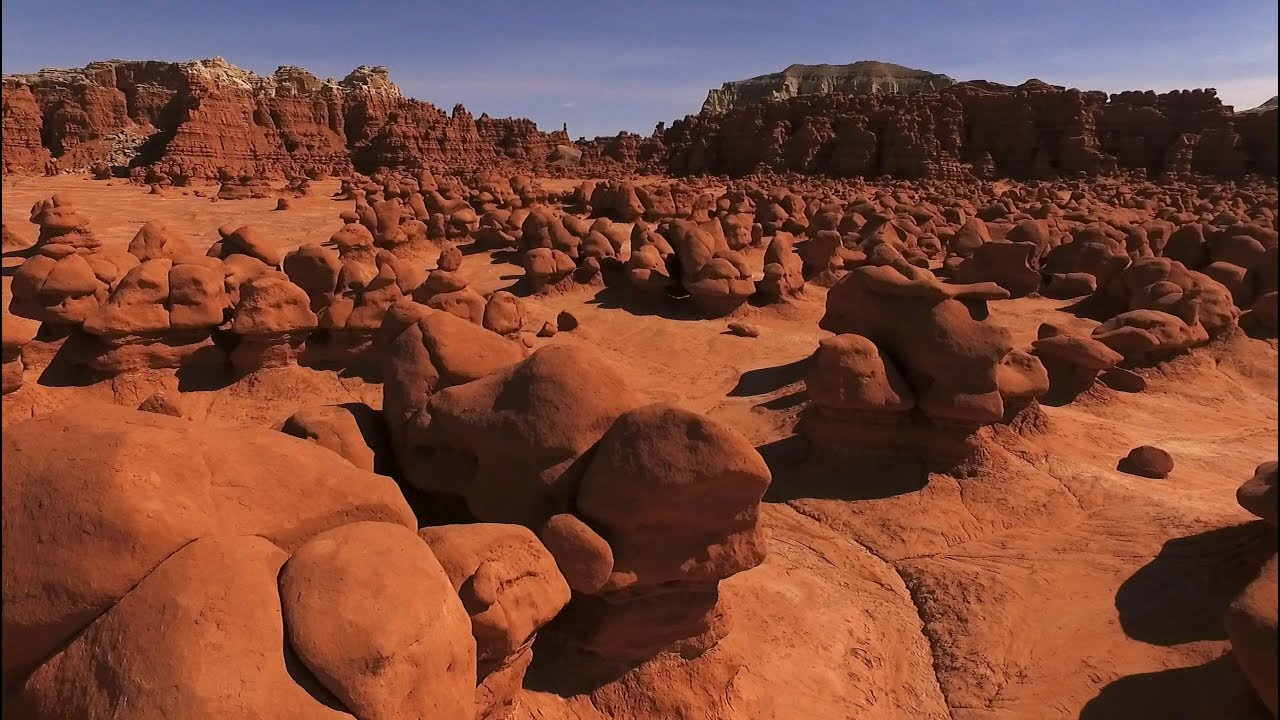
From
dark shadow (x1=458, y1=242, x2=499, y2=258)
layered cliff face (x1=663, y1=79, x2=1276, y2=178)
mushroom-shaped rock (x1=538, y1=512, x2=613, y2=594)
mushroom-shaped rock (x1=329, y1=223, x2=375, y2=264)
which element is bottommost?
mushroom-shaped rock (x1=538, y1=512, x2=613, y2=594)

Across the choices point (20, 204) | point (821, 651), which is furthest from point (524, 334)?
point (20, 204)

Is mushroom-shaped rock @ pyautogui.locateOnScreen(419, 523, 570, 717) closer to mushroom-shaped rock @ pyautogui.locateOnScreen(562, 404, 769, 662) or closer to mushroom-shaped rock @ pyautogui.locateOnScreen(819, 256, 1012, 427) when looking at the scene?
mushroom-shaped rock @ pyautogui.locateOnScreen(562, 404, 769, 662)

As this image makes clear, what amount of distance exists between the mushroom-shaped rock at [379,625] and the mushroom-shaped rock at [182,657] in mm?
115

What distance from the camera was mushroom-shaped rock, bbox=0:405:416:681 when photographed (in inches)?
127

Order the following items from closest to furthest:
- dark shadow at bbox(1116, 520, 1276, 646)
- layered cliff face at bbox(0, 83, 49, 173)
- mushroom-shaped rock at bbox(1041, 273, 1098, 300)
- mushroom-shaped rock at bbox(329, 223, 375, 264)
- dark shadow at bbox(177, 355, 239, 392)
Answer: dark shadow at bbox(1116, 520, 1276, 646) → dark shadow at bbox(177, 355, 239, 392) → mushroom-shaped rock at bbox(329, 223, 375, 264) → mushroom-shaped rock at bbox(1041, 273, 1098, 300) → layered cliff face at bbox(0, 83, 49, 173)

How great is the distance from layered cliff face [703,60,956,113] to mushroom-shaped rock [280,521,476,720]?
79792 millimetres

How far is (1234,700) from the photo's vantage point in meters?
5.29

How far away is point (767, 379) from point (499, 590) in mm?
9116

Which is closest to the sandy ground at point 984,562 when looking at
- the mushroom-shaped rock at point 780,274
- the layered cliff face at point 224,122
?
the mushroom-shaped rock at point 780,274

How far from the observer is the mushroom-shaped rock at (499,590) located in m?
4.23

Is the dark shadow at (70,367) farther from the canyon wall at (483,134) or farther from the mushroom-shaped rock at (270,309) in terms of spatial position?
the canyon wall at (483,134)

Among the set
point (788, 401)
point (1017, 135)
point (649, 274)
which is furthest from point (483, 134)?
point (788, 401)

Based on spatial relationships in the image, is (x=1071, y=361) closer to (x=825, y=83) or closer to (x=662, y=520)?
(x=662, y=520)

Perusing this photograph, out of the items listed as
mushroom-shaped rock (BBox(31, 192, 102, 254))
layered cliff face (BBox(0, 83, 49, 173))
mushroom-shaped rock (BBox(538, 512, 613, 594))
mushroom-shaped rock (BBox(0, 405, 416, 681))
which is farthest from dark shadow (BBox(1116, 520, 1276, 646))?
layered cliff face (BBox(0, 83, 49, 173))
